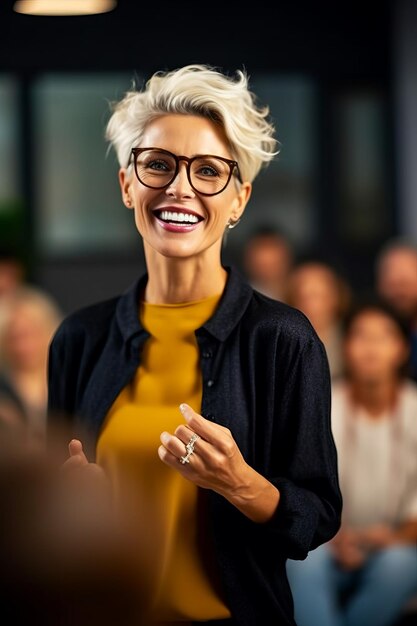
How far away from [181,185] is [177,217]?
2 centimetres

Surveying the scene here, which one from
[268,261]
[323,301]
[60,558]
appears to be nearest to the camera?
[60,558]

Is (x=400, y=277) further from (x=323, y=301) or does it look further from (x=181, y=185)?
(x=181, y=185)

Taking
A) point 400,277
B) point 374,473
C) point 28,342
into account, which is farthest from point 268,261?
point 374,473

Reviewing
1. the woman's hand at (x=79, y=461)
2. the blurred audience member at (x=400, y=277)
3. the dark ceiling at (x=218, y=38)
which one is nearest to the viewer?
the woman's hand at (x=79, y=461)

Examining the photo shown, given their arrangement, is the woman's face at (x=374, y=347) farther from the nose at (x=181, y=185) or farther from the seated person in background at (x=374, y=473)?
the nose at (x=181, y=185)

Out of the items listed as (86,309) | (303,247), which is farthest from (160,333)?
(303,247)

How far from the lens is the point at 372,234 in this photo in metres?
5.71

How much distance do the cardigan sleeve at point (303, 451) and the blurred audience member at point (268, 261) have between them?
2.40m

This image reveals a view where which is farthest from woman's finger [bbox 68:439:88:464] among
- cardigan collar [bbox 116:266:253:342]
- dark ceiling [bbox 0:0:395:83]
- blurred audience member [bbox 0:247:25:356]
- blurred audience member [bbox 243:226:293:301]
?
dark ceiling [bbox 0:0:395:83]

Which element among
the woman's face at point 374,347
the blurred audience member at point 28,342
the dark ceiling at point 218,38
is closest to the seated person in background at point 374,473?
the woman's face at point 374,347

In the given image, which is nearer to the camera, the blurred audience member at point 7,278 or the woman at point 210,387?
the woman at point 210,387

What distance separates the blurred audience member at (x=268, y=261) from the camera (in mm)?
3446

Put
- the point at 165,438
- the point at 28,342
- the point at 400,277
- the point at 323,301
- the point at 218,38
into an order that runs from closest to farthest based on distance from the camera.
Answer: the point at 165,438 → the point at 28,342 → the point at 323,301 → the point at 400,277 → the point at 218,38

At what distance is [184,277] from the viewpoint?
3.11 ft
